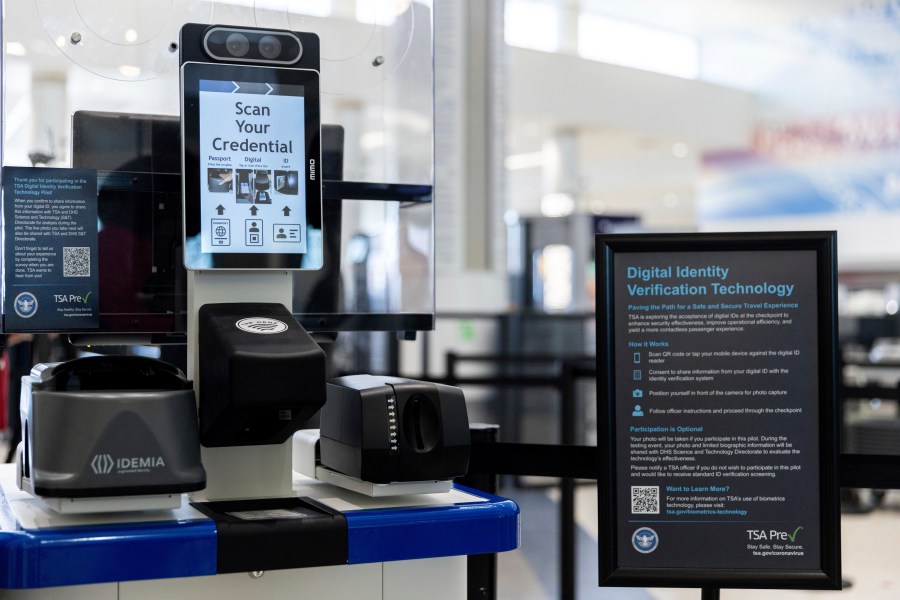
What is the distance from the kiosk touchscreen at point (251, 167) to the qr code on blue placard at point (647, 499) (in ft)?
2.24

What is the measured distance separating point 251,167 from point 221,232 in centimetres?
11

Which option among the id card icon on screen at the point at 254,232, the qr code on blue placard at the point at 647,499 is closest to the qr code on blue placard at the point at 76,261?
the id card icon on screen at the point at 254,232

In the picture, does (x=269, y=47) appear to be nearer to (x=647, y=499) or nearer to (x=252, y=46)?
(x=252, y=46)

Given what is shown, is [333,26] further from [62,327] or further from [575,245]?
[575,245]

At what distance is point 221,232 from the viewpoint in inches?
64.0

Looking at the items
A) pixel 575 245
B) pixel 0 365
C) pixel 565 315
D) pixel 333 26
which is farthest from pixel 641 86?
pixel 333 26

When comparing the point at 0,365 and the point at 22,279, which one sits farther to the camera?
the point at 0,365

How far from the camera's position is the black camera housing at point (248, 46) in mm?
1657

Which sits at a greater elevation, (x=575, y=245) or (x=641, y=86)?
(x=641, y=86)

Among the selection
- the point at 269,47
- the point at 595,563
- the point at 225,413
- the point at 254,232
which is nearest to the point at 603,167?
the point at 595,563

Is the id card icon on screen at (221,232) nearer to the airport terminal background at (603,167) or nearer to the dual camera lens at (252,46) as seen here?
the dual camera lens at (252,46)

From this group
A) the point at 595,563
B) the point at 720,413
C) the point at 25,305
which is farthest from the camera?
the point at 595,563

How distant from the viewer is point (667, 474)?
1.85m

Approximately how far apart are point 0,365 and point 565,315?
3895 millimetres
